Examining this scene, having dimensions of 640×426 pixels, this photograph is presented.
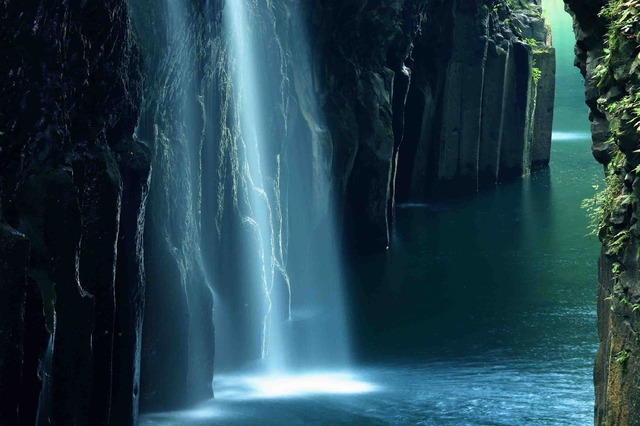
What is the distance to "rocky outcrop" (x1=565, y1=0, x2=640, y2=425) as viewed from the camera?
37.2 feet

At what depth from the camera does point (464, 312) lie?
2492 cm

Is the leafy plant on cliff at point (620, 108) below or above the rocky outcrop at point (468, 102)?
below

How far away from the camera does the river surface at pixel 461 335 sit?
18047 millimetres

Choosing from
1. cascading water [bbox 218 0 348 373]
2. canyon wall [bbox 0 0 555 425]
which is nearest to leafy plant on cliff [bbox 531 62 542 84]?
canyon wall [bbox 0 0 555 425]

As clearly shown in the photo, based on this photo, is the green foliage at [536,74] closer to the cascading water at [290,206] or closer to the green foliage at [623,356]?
the cascading water at [290,206]

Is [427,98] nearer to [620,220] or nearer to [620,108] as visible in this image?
[620,220]

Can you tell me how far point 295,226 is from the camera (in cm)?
2838

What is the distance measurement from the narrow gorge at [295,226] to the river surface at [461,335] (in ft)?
0.26

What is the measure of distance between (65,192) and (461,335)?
37.8 feet

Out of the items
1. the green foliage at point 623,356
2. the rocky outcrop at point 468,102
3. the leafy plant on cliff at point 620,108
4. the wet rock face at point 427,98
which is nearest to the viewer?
the leafy plant on cliff at point 620,108

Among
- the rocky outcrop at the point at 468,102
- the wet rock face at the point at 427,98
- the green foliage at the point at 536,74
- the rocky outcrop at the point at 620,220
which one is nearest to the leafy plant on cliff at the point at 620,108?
the rocky outcrop at the point at 620,220

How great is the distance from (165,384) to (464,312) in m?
8.51

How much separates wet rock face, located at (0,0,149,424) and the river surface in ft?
11.3

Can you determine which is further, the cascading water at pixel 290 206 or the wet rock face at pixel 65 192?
the cascading water at pixel 290 206
